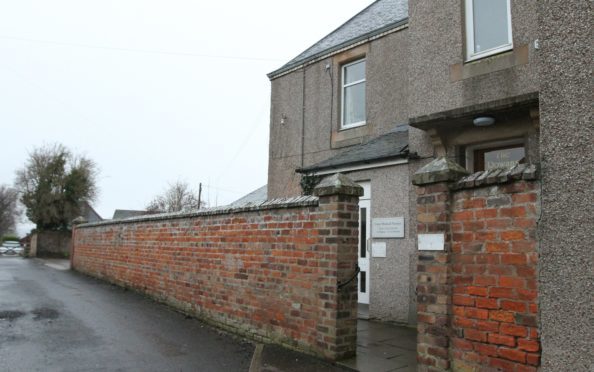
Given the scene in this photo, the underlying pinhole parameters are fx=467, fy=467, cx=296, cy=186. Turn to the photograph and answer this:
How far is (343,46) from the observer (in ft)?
37.3

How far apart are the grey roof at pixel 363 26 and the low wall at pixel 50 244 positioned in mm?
27784

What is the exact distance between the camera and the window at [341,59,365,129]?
11273 mm

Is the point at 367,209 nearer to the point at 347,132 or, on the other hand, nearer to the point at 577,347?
the point at 347,132

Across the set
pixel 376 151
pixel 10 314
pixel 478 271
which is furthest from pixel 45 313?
pixel 478 271

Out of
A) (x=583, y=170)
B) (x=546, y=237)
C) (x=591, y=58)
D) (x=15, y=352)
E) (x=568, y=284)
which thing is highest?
(x=591, y=58)

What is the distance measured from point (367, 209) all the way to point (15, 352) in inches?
243

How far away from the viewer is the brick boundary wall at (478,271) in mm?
3588

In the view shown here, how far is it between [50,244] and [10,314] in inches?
1155

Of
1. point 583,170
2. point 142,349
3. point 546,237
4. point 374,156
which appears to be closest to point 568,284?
point 546,237

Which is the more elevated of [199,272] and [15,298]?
[199,272]

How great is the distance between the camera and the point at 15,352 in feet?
19.5

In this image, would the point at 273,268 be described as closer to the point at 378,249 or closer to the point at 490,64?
the point at 378,249

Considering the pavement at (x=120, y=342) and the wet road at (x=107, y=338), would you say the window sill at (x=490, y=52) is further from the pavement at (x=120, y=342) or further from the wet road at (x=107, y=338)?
the wet road at (x=107, y=338)

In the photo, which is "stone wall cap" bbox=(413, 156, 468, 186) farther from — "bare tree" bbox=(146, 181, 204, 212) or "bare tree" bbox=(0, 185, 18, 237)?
"bare tree" bbox=(0, 185, 18, 237)
